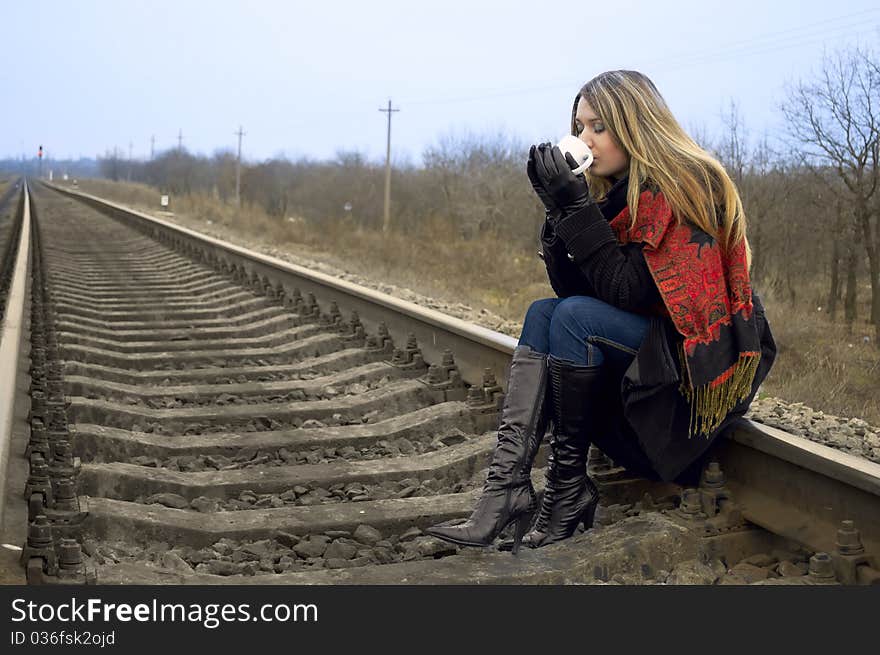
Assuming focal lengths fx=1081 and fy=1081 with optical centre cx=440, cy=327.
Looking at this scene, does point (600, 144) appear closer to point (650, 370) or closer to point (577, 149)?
point (577, 149)

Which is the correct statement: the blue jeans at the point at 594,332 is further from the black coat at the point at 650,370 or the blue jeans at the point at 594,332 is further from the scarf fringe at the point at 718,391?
the scarf fringe at the point at 718,391

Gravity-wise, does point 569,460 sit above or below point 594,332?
below

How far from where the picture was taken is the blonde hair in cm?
306

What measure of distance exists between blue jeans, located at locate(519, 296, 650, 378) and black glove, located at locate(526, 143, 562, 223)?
25 cm

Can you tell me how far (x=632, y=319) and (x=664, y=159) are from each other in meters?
0.47

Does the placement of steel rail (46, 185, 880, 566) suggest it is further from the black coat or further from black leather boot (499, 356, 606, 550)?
black leather boot (499, 356, 606, 550)

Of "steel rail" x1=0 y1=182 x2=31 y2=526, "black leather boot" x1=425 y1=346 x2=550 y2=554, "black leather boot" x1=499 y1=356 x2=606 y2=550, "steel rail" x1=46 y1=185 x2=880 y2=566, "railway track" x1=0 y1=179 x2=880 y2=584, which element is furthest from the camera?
"steel rail" x1=0 y1=182 x2=31 y2=526

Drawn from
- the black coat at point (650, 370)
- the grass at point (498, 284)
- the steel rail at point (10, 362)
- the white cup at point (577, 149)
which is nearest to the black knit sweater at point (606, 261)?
the black coat at point (650, 370)

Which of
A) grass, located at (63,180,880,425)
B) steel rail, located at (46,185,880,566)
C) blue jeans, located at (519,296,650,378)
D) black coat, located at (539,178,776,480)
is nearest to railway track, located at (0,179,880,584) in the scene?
steel rail, located at (46,185,880,566)

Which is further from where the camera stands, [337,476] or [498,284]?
[498,284]

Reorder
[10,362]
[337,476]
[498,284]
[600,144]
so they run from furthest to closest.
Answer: [498,284], [10,362], [337,476], [600,144]

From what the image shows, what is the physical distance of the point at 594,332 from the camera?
3.14 meters

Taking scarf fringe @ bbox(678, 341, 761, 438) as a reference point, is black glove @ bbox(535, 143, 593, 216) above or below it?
above

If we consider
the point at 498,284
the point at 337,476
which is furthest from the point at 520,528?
the point at 498,284
